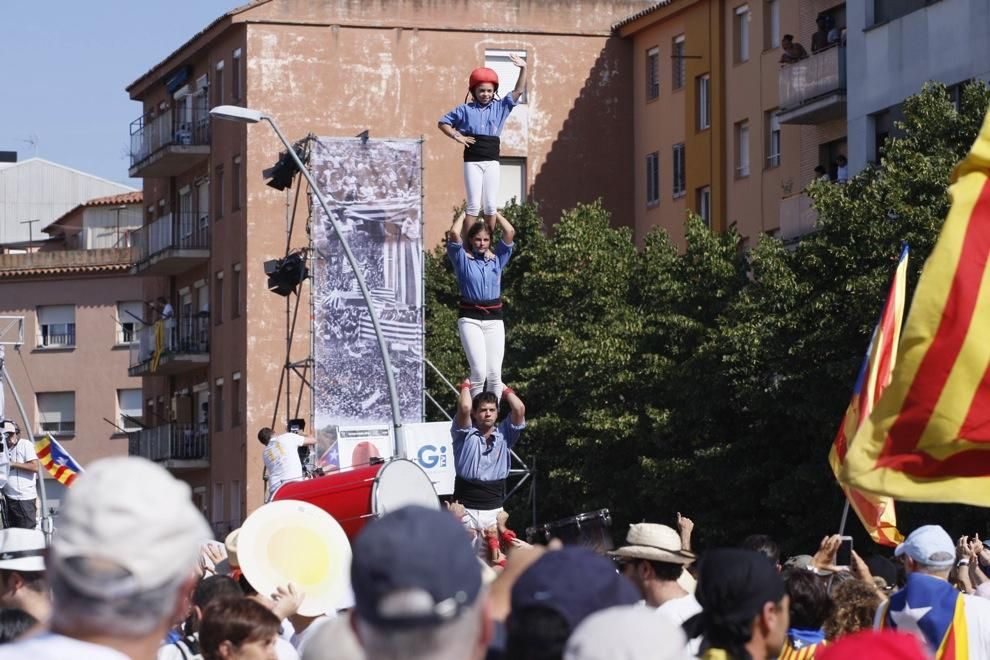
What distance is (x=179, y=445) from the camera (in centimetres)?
7212

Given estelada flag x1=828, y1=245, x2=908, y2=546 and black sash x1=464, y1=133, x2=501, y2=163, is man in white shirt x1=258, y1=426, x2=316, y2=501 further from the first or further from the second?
estelada flag x1=828, y1=245, x2=908, y2=546

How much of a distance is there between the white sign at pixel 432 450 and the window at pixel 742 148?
58.4ft

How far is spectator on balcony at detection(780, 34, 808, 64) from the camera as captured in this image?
169ft

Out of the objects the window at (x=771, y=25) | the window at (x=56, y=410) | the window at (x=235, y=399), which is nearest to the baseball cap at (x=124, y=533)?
the window at (x=771, y=25)

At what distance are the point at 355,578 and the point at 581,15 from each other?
63.7 metres

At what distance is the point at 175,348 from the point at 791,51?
92.3 feet

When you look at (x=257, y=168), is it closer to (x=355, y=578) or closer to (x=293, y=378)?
(x=293, y=378)

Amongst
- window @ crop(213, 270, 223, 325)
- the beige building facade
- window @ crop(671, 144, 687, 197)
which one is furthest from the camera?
window @ crop(213, 270, 223, 325)

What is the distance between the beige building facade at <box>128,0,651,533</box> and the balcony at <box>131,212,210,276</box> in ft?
0.90

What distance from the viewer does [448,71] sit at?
65.9m

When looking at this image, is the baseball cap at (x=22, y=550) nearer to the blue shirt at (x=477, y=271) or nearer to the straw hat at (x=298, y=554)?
the straw hat at (x=298, y=554)

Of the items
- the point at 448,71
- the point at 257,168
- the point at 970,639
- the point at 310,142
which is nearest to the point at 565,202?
the point at 448,71

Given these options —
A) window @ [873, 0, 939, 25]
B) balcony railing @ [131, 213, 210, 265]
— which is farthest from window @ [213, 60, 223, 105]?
window @ [873, 0, 939, 25]

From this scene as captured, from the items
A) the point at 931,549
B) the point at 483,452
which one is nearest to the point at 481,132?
the point at 483,452
